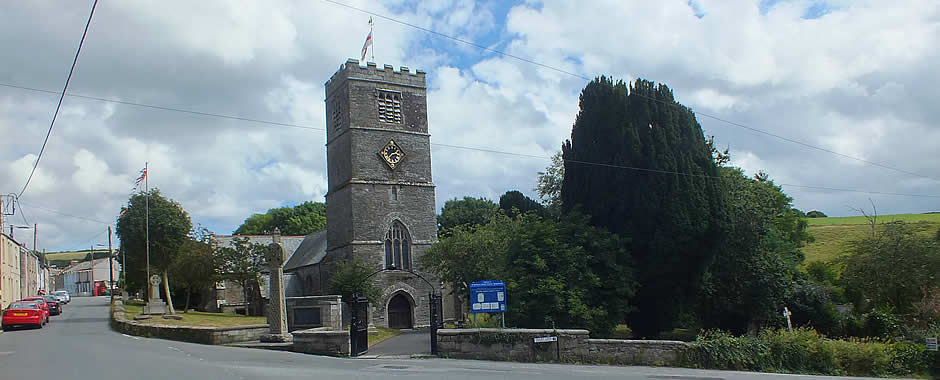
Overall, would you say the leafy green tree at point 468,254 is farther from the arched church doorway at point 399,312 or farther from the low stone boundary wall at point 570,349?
the low stone boundary wall at point 570,349

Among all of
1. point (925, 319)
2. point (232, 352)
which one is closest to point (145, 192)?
point (232, 352)

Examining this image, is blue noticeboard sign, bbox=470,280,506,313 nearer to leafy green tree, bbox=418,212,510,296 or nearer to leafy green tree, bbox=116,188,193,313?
leafy green tree, bbox=418,212,510,296

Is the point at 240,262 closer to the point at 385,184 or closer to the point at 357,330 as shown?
the point at 385,184

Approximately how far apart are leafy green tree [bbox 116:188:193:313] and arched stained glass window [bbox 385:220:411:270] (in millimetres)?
12564

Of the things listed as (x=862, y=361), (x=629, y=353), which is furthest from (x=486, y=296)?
(x=862, y=361)

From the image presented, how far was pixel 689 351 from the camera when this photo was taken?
17.2 metres

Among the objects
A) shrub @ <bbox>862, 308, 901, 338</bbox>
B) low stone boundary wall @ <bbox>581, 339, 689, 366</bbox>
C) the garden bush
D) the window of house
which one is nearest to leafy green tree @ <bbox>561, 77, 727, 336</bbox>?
shrub @ <bbox>862, 308, 901, 338</bbox>

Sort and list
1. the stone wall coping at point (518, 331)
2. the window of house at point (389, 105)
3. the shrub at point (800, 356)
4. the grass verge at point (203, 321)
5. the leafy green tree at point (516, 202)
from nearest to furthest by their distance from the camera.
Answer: the stone wall coping at point (518, 331) → the shrub at point (800, 356) → the grass verge at point (203, 321) → the window of house at point (389, 105) → the leafy green tree at point (516, 202)

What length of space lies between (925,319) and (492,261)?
18759 millimetres

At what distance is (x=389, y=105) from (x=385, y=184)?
204 inches

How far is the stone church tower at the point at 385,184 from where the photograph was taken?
133 feet

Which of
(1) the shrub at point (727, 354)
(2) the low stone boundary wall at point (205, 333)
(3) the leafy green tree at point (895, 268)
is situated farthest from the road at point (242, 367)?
(3) the leafy green tree at point (895, 268)

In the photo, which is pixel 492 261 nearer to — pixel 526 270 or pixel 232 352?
pixel 526 270

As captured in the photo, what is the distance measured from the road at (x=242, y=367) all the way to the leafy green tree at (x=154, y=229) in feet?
71.6
